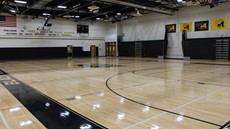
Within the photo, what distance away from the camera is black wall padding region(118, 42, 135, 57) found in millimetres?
22766

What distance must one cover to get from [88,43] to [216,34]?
14.8 metres

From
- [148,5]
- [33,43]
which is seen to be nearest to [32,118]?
[148,5]

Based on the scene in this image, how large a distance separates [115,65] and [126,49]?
1094cm

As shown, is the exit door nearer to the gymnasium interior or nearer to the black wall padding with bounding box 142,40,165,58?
the gymnasium interior

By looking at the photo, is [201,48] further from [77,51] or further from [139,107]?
[139,107]

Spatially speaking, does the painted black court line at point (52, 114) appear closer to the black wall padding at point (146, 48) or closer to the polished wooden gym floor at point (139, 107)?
the polished wooden gym floor at point (139, 107)

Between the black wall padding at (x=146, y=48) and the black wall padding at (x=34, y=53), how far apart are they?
216 inches

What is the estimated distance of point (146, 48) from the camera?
21.1 meters

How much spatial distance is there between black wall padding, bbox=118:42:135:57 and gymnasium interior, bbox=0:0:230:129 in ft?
0.40

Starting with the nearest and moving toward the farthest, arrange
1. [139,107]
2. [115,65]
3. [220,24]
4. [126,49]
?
[139,107], [115,65], [220,24], [126,49]

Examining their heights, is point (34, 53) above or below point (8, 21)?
below

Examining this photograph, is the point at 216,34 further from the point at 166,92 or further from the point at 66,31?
the point at 66,31

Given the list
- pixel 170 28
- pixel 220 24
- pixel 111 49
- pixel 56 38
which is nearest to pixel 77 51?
pixel 56 38

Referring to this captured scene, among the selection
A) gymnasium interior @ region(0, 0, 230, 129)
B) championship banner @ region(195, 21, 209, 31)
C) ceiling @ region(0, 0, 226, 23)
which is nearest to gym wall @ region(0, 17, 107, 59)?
gymnasium interior @ region(0, 0, 230, 129)
